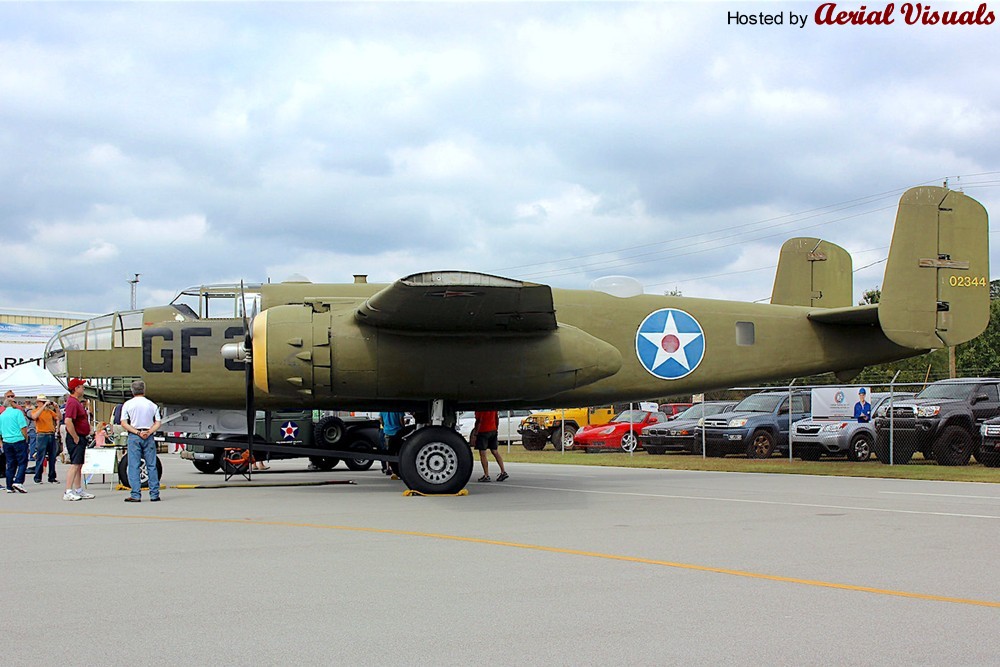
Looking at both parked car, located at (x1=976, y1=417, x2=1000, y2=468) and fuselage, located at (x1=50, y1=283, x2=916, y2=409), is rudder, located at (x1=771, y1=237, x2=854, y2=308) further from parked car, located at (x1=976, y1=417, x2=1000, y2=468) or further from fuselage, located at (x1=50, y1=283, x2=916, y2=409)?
parked car, located at (x1=976, y1=417, x2=1000, y2=468)

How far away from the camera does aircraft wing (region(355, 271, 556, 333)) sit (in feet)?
35.8

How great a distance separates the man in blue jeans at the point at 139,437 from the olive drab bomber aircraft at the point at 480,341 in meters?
1.26

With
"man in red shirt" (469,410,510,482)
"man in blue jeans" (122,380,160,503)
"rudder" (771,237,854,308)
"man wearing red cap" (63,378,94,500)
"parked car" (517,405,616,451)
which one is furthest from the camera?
"parked car" (517,405,616,451)

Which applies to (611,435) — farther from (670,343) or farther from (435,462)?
Answer: (435,462)

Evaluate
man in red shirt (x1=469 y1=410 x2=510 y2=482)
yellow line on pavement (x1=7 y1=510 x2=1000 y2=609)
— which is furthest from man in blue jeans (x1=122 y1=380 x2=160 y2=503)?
man in red shirt (x1=469 y1=410 x2=510 y2=482)

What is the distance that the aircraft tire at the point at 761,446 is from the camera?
2366cm

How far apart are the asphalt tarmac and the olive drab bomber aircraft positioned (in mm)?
2024

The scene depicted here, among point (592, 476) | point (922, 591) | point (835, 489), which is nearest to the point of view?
point (922, 591)

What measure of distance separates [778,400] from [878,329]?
8.88 meters

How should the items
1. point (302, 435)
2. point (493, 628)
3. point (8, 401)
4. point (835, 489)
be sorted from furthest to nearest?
point (302, 435), point (8, 401), point (835, 489), point (493, 628)

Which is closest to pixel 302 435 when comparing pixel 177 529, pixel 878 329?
pixel 177 529

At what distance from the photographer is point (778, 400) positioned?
81.7 feet

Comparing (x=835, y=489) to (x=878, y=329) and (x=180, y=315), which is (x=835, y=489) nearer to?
(x=878, y=329)

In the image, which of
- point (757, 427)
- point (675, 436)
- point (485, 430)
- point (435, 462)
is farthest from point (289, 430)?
point (757, 427)
